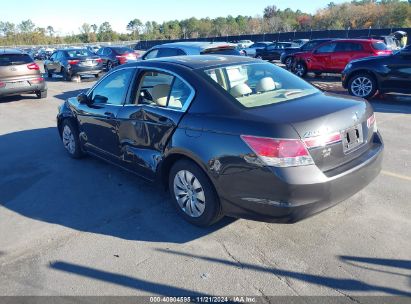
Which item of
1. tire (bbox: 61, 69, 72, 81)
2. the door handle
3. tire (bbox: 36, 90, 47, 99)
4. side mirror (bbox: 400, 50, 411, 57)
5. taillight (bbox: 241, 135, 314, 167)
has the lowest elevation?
tire (bbox: 36, 90, 47, 99)

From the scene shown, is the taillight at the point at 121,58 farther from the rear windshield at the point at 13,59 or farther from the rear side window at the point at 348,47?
the rear side window at the point at 348,47

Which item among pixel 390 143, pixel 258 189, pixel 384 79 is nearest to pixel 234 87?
pixel 258 189

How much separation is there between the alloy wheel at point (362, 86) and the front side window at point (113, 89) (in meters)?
7.85

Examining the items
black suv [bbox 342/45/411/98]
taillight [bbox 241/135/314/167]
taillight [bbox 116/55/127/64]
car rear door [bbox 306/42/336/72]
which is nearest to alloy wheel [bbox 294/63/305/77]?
car rear door [bbox 306/42/336/72]

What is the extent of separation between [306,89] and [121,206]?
2.52 metres

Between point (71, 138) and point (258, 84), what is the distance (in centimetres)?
355

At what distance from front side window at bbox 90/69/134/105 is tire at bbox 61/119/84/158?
0.85 metres

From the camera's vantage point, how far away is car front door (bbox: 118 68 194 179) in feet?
12.6

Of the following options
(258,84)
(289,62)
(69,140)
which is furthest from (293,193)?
(289,62)

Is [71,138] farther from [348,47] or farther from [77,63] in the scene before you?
[348,47]

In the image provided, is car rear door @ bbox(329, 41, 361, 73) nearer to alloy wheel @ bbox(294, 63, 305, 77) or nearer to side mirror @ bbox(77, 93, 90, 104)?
alloy wheel @ bbox(294, 63, 305, 77)

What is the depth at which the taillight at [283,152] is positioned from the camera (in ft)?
9.82

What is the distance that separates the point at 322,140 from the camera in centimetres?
312

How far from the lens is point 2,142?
7.63m
